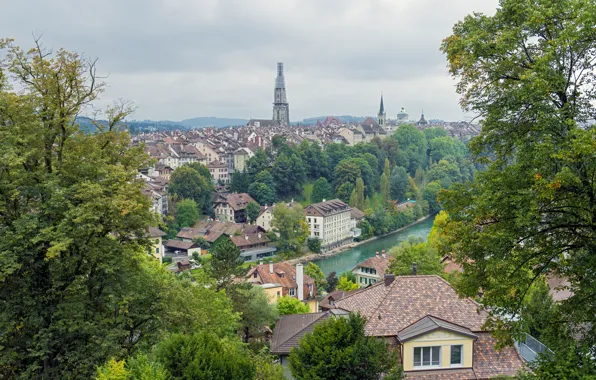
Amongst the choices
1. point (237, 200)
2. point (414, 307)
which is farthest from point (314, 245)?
point (414, 307)

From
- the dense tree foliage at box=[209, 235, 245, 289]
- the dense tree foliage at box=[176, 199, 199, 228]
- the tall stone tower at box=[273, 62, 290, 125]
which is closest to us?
the dense tree foliage at box=[209, 235, 245, 289]

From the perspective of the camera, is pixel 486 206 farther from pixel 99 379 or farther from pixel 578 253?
pixel 99 379

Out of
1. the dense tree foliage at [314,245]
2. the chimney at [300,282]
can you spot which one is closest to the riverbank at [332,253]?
the dense tree foliage at [314,245]

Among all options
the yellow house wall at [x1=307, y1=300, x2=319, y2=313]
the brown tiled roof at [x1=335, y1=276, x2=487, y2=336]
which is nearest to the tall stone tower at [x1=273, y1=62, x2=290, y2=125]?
the yellow house wall at [x1=307, y1=300, x2=319, y2=313]

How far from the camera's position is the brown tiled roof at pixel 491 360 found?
11750 millimetres

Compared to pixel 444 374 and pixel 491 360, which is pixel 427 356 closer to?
pixel 444 374

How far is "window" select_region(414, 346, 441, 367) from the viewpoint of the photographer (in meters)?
11.8

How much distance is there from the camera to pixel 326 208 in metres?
59.2

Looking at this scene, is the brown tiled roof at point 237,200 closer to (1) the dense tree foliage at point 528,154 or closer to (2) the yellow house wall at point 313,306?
(2) the yellow house wall at point 313,306

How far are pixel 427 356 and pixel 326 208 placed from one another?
47375mm

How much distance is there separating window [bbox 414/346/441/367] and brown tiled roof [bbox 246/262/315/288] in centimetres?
2011

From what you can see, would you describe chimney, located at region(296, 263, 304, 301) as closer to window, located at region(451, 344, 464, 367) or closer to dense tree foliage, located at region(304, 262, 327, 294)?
dense tree foliage, located at region(304, 262, 327, 294)

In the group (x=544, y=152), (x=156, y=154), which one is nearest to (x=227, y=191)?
(x=156, y=154)

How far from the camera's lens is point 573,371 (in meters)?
7.01
